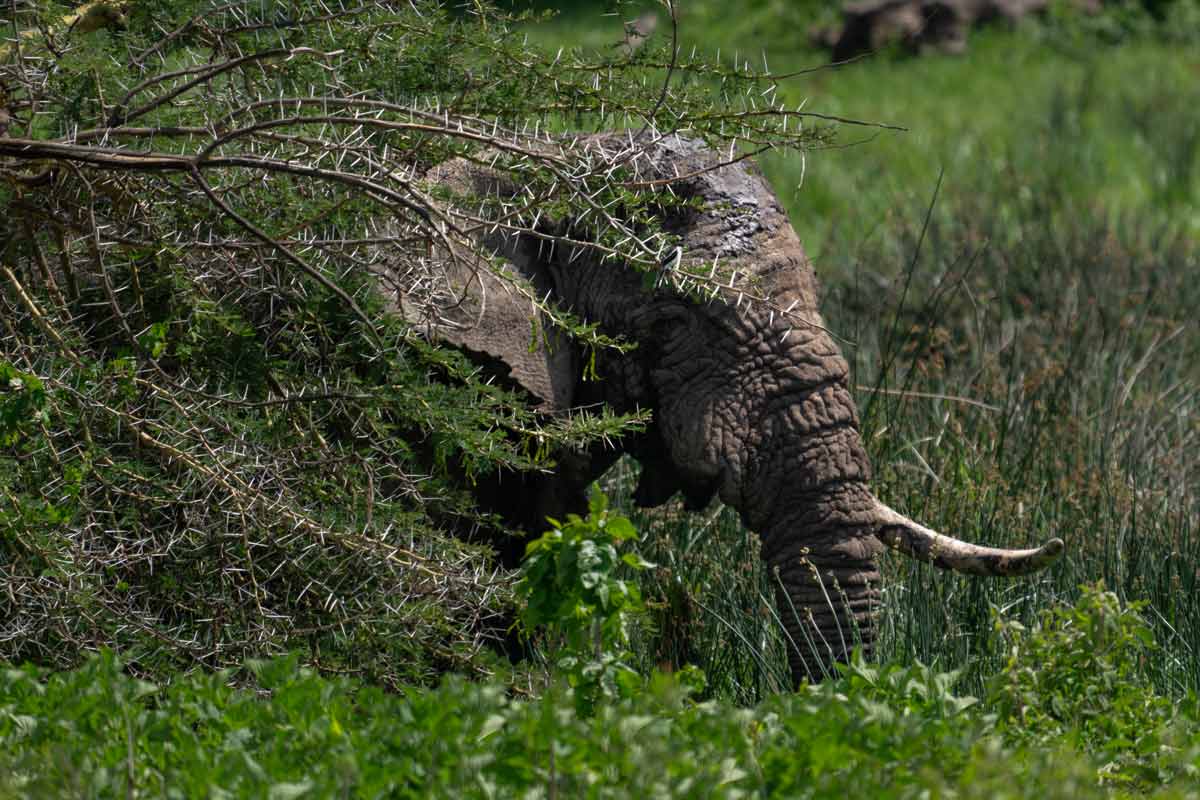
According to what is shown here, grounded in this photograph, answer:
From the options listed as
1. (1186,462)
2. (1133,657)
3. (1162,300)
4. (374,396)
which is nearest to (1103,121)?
(1162,300)

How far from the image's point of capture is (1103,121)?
1286cm

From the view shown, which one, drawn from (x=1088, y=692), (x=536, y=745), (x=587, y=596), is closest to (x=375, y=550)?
(x=587, y=596)

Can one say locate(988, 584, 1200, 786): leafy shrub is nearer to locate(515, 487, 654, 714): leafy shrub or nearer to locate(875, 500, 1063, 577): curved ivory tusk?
locate(875, 500, 1063, 577): curved ivory tusk

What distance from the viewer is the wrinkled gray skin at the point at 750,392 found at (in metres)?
4.07

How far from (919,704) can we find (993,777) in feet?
1.61

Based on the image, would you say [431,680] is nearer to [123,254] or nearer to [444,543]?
[444,543]

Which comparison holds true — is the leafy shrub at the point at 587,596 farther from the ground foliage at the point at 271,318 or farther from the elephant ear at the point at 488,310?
the elephant ear at the point at 488,310

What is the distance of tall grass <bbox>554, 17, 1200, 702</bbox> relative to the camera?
4609mm

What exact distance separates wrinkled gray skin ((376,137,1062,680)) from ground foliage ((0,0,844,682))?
0.14 m

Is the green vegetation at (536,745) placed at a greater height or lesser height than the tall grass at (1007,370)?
greater

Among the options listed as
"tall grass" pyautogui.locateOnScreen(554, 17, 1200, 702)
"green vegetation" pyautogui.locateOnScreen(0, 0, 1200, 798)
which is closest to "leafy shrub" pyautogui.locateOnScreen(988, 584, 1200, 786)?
"green vegetation" pyautogui.locateOnScreen(0, 0, 1200, 798)

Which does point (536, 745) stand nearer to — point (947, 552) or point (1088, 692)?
point (1088, 692)

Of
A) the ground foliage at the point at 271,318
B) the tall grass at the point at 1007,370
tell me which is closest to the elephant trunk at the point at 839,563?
the tall grass at the point at 1007,370

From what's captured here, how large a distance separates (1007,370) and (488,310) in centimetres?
351
